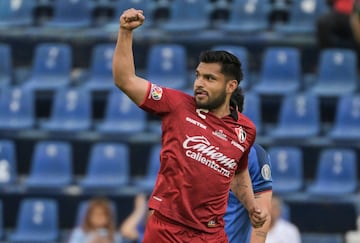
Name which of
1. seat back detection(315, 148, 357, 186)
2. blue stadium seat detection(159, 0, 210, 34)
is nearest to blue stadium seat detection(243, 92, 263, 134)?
seat back detection(315, 148, 357, 186)

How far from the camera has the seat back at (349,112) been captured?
10.9m

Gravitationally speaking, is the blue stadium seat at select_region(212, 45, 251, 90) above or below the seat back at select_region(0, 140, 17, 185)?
above

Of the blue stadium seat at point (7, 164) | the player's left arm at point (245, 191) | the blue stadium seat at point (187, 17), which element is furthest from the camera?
the blue stadium seat at point (187, 17)

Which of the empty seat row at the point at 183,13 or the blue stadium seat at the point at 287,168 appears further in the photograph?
the empty seat row at the point at 183,13

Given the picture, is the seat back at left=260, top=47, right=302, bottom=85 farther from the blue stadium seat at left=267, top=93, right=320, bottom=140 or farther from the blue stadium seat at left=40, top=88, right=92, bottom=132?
the blue stadium seat at left=40, top=88, right=92, bottom=132

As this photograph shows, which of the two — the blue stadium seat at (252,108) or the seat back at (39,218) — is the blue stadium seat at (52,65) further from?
the blue stadium seat at (252,108)

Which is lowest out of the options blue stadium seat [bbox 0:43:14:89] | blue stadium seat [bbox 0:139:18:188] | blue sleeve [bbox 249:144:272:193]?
blue stadium seat [bbox 0:139:18:188]

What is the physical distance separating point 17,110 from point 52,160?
0.78 meters

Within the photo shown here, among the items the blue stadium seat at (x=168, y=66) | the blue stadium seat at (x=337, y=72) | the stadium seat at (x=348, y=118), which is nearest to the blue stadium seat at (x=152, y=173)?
the blue stadium seat at (x=168, y=66)

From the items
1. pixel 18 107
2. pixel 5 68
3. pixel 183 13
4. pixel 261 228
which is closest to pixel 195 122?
pixel 261 228

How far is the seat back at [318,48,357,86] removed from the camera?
11312 millimetres

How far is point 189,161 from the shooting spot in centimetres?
555

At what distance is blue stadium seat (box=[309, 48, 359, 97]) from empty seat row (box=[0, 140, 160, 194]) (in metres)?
1.87

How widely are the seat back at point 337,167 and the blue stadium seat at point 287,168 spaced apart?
228mm
